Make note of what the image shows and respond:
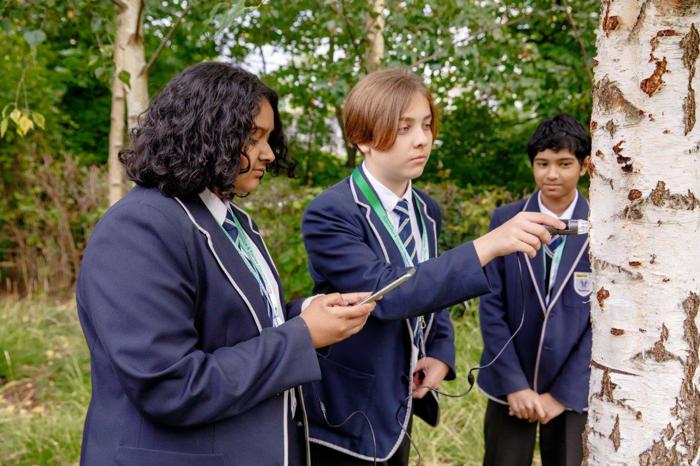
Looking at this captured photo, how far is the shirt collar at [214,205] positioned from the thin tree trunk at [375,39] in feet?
10.8

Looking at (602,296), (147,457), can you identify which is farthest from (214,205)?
(602,296)

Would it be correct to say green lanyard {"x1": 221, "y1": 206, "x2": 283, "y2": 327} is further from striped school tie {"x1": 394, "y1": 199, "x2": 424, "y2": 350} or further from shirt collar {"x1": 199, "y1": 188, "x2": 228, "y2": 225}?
striped school tie {"x1": 394, "y1": 199, "x2": 424, "y2": 350}

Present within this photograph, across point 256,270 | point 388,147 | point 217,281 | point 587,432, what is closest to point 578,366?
point 587,432

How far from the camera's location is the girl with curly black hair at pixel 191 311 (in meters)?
1.31

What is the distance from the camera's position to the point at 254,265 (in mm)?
1674

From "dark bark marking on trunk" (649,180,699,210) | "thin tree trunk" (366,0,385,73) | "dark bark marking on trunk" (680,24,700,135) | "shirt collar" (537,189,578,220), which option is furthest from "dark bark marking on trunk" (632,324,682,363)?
"thin tree trunk" (366,0,385,73)

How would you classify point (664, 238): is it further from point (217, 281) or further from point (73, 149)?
point (73, 149)

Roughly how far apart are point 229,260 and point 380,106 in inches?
33.3

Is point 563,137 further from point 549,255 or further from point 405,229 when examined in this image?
point 405,229

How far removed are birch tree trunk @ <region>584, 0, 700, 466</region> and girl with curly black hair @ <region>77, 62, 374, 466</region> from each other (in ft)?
1.91

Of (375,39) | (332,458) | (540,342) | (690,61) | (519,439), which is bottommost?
(519,439)

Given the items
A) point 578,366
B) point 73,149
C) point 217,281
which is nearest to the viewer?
point 217,281

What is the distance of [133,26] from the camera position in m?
3.83

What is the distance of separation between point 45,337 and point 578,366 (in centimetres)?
464
